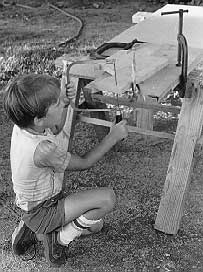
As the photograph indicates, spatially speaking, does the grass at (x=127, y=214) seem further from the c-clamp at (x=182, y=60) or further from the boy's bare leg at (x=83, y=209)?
the c-clamp at (x=182, y=60)

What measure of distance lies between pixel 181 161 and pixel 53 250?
913 millimetres

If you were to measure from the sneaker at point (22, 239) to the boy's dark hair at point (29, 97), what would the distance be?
764 millimetres

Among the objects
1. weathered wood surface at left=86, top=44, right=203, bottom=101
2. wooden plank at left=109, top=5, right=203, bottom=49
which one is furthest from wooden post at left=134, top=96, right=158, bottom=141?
weathered wood surface at left=86, top=44, right=203, bottom=101

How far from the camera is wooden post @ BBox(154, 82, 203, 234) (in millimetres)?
2869

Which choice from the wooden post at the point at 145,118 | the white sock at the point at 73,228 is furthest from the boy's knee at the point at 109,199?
the wooden post at the point at 145,118

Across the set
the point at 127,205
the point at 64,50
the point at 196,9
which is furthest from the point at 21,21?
the point at 127,205

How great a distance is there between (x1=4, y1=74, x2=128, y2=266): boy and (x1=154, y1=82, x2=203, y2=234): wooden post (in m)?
0.43

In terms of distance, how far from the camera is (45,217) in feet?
8.65

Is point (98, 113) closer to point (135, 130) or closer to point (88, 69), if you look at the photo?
point (135, 130)

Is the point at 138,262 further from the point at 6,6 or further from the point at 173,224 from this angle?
the point at 6,6

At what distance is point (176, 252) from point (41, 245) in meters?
0.82

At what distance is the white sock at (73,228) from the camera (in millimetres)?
2684

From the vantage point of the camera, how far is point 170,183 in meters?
2.96

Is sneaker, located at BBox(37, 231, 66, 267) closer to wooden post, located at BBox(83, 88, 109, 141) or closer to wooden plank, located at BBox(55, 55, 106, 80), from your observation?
wooden plank, located at BBox(55, 55, 106, 80)
